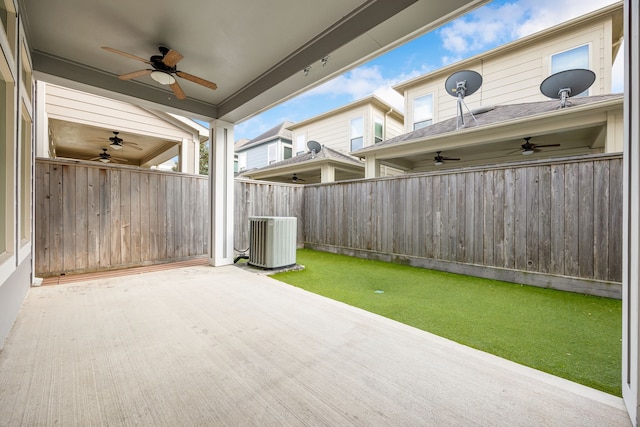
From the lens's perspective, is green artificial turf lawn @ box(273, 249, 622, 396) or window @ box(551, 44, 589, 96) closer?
green artificial turf lawn @ box(273, 249, 622, 396)

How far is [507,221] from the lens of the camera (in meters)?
3.71

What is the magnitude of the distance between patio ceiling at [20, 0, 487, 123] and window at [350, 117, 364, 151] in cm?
593

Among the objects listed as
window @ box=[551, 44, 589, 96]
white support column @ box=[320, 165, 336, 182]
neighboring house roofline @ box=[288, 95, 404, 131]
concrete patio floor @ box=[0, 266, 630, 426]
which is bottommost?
concrete patio floor @ box=[0, 266, 630, 426]

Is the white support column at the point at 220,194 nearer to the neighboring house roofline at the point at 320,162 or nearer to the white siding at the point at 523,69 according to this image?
the neighboring house roofline at the point at 320,162

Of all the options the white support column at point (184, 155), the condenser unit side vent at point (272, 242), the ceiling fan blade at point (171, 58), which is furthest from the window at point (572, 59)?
the white support column at point (184, 155)

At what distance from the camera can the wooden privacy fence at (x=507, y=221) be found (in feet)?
9.96

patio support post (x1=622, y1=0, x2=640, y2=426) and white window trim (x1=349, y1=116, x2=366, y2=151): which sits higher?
white window trim (x1=349, y1=116, x2=366, y2=151)

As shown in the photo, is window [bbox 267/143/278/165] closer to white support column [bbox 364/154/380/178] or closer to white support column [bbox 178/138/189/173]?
white support column [bbox 178/138/189/173]

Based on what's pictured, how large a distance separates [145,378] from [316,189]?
17.3 ft

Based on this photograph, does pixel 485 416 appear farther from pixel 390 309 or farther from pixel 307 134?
pixel 307 134

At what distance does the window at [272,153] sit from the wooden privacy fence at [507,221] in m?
8.47

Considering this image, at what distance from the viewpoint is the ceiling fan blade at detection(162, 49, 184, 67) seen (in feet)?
8.82

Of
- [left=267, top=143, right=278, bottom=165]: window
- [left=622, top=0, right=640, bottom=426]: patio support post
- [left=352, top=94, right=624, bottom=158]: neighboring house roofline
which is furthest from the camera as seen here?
[left=267, top=143, right=278, bottom=165]: window

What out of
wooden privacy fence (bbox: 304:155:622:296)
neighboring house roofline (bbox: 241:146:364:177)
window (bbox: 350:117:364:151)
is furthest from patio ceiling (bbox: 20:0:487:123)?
window (bbox: 350:117:364:151)
